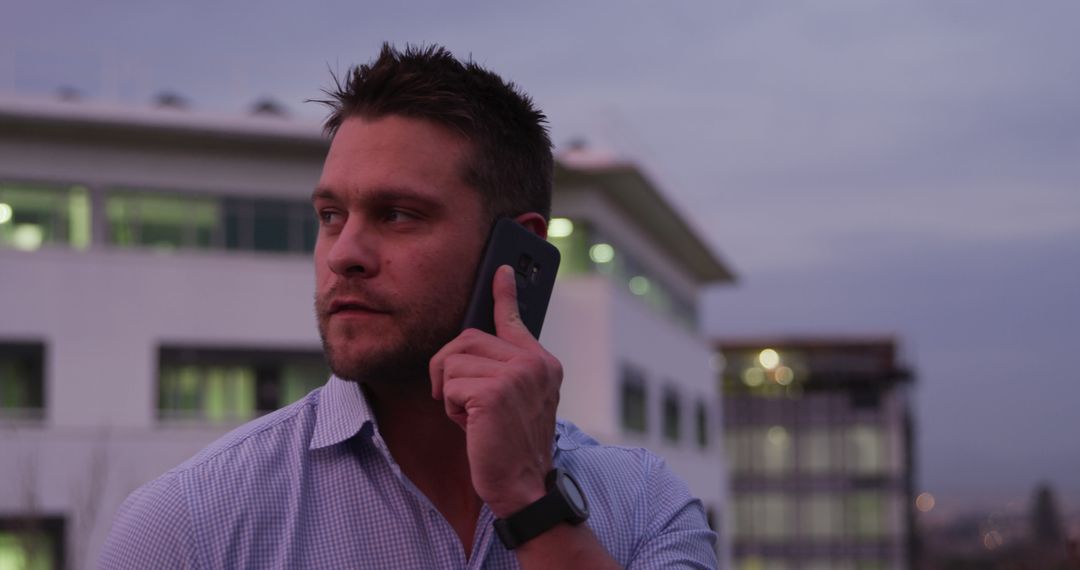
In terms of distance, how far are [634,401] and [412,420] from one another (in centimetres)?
4394

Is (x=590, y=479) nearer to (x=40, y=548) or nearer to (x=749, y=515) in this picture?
(x=40, y=548)

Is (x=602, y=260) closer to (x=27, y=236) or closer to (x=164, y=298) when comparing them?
(x=164, y=298)

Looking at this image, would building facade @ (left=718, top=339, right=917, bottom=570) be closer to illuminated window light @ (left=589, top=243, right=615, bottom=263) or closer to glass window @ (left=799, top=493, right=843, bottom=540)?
glass window @ (left=799, top=493, right=843, bottom=540)

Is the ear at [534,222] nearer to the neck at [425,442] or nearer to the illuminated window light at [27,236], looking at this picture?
the neck at [425,442]

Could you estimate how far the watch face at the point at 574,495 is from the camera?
260cm

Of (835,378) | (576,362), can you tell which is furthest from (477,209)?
(835,378)

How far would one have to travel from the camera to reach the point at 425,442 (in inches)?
110

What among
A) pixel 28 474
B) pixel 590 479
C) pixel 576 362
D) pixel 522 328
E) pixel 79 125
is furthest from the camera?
pixel 576 362

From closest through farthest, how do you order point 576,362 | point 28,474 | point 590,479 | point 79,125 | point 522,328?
point 522,328 → point 590,479 → point 28,474 → point 79,125 → point 576,362

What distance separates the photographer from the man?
8.41 feet

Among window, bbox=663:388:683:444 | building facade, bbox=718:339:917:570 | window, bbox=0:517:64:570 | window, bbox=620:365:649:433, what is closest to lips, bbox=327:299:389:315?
window, bbox=0:517:64:570

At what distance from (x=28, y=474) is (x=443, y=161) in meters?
33.5

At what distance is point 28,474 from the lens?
1351 inches

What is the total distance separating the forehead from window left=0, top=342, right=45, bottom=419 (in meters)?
34.4
